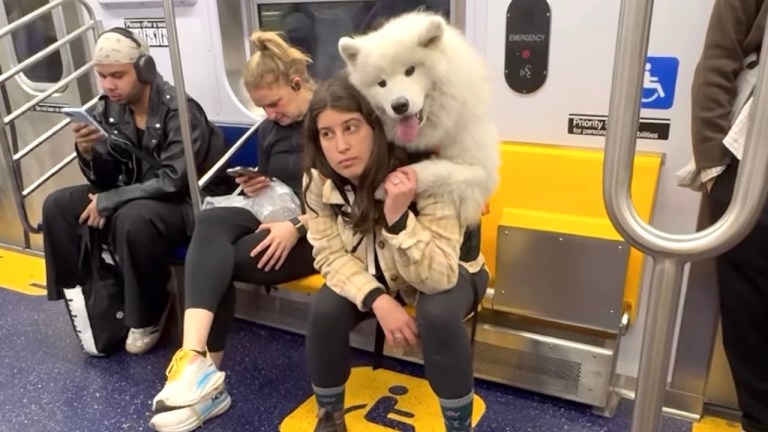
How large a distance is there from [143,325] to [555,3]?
5.79ft

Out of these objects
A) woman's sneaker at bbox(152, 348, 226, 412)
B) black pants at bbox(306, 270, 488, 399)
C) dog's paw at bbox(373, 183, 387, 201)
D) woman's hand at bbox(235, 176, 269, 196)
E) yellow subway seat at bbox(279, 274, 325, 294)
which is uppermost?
dog's paw at bbox(373, 183, 387, 201)

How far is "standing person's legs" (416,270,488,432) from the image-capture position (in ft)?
4.99

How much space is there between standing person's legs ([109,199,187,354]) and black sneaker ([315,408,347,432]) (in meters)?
0.85

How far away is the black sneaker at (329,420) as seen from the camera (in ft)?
5.83

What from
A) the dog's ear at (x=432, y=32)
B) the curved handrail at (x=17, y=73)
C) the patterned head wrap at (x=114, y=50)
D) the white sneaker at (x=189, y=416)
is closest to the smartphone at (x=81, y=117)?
the patterned head wrap at (x=114, y=50)

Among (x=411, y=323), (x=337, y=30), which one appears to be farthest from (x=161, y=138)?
(x=411, y=323)

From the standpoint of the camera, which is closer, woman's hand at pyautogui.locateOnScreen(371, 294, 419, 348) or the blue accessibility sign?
woman's hand at pyautogui.locateOnScreen(371, 294, 419, 348)

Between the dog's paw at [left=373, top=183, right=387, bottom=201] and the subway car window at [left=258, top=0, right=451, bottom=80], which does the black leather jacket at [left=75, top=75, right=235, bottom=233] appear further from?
the dog's paw at [left=373, top=183, right=387, bottom=201]

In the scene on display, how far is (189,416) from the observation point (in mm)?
1939

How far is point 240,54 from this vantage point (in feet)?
9.13

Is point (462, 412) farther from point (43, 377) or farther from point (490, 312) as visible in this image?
point (43, 377)

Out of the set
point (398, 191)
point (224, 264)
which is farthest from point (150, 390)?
point (398, 191)

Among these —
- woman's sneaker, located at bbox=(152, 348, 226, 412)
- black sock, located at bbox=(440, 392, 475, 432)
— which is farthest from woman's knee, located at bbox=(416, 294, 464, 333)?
woman's sneaker, located at bbox=(152, 348, 226, 412)

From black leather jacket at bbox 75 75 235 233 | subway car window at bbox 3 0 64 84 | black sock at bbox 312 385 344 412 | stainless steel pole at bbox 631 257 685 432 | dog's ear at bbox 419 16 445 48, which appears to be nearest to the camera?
stainless steel pole at bbox 631 257 685 432
